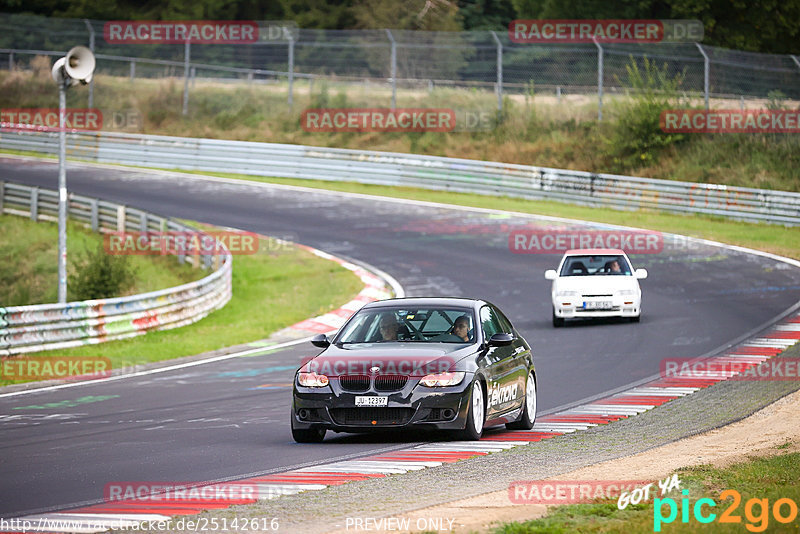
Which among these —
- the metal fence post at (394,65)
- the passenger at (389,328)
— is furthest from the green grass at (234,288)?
the metal fence post at (394,65)

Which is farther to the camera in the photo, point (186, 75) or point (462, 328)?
point (186, 75)

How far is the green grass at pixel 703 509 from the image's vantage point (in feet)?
23.3

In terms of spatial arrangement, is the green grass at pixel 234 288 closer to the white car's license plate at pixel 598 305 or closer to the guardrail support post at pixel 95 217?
the guardrail support post at pixel 95 217

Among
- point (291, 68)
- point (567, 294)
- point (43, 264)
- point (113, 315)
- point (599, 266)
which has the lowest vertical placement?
point (43, 264)

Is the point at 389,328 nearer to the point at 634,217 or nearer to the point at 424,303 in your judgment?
the point at 424,303

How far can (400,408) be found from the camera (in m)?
11.0

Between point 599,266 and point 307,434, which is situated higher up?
point 307,434

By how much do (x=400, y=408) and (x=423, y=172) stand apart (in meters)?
31.6

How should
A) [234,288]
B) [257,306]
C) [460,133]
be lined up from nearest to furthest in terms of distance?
[257,306] < [234,288] < [460,133]

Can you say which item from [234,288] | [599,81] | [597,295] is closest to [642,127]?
[599,81]

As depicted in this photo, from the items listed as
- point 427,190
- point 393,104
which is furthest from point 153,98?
point 427,190

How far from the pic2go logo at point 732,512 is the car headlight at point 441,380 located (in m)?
3.29

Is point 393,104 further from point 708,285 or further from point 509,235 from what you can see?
point 708,285

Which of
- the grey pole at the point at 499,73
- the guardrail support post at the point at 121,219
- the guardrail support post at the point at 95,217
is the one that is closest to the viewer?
the guardrail support post at the point at 121,219
